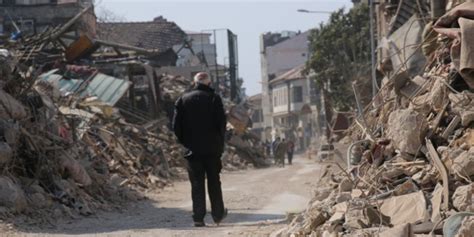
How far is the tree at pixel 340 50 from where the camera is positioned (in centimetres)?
5703

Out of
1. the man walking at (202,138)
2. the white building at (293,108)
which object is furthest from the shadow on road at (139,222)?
the white building at (293,108)

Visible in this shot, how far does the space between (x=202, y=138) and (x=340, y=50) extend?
1943 inches

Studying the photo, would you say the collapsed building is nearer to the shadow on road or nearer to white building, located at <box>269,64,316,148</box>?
the shadow on road

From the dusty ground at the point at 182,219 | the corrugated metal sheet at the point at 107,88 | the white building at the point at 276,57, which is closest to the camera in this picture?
the dusty ground at the point at 182,219

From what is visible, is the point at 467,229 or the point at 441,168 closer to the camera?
the point at 467,229

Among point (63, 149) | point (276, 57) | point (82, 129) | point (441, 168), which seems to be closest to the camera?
point (441, 168)

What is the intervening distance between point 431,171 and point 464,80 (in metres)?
1.02

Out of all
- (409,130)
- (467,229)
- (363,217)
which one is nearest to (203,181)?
(409,130)

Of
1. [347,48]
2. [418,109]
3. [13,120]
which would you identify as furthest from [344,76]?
[418,109]

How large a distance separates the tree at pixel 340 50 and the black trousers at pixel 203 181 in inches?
1726

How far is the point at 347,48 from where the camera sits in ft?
194

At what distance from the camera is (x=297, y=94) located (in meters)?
111

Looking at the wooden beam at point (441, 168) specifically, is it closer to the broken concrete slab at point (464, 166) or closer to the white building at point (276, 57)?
the broken concrete slab at point (464, 166)

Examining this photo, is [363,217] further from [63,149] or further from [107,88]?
[107,88]
